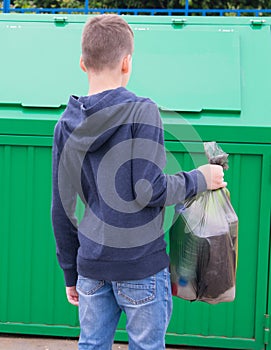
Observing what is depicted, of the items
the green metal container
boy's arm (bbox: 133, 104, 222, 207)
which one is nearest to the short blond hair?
boy's arm (bbox: 133, 104, 222, 207)

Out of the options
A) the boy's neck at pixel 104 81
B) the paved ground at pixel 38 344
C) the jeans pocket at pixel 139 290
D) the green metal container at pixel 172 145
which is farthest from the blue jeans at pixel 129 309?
the paved ground at pixel 38 344

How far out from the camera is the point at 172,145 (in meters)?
2.88

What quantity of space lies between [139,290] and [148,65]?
157cm

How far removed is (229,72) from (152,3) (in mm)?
6929

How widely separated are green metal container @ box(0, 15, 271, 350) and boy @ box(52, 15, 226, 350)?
0.91 metres

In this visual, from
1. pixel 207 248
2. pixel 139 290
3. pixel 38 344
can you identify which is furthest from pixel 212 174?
pixel 38 344

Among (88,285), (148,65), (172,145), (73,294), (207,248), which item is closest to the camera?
(88,285)

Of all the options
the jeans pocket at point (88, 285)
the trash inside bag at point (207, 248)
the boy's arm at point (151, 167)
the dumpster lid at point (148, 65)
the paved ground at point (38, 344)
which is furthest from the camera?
the paved ground at point (38, 344)

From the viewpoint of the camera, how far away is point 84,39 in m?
1.87

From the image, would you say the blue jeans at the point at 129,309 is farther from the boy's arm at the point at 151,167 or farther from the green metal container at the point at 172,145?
the green metal container at the point at 172,145

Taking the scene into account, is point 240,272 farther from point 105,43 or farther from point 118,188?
point 105,43

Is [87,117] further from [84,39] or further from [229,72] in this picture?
[229,72]

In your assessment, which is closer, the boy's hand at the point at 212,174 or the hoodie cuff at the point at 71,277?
the boy's hand at the point at 212,174

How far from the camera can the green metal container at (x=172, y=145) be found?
113 inches
